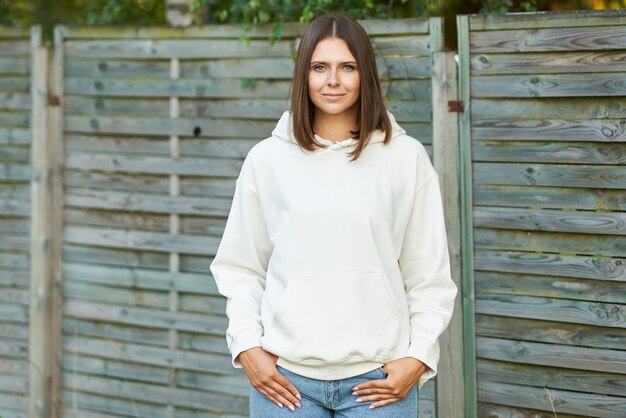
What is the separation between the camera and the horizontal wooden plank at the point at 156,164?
4.73 meters

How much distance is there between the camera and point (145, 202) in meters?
4.93

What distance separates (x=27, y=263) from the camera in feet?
17.4

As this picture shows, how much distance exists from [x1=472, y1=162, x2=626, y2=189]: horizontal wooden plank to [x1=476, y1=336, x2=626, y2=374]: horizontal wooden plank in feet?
2.19

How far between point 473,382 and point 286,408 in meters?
1.63

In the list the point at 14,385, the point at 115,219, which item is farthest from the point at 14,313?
the point at 115,219

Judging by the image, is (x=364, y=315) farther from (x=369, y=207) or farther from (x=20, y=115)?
(x=20, y=115)

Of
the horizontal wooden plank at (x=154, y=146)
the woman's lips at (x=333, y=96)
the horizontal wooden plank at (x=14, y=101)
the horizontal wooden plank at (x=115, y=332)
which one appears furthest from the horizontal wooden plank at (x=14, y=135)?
the woman's lips at (x=333, y=96)

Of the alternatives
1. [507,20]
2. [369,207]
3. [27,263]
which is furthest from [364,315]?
[27,263]

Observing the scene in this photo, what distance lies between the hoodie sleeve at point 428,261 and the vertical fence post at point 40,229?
9.56ft

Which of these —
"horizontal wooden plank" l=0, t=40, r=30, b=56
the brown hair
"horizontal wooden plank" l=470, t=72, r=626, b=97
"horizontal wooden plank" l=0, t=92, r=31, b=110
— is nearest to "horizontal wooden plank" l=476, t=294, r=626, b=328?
"horizontal wooden plank" l=470, t=72, r=626, b=97

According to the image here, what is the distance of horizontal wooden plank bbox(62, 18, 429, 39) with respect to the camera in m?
4.23

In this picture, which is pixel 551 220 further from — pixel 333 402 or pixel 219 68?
pixel 219 68

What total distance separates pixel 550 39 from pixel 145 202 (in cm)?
222

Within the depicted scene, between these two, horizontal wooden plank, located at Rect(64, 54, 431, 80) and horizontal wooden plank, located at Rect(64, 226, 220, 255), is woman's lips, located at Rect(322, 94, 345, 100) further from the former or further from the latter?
horizontal wooden plank, located at Rect(64, 226, 220, 255)
